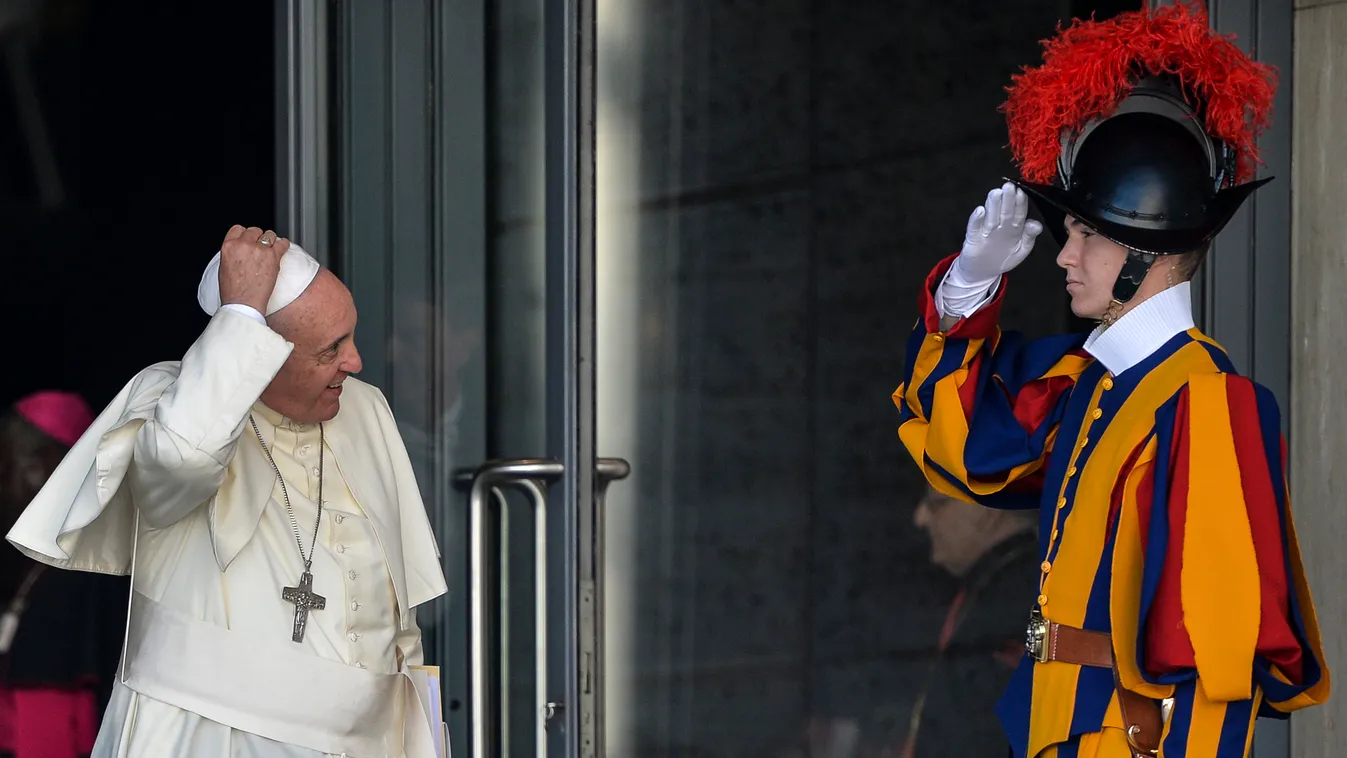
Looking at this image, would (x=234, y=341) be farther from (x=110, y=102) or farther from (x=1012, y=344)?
(x=1012, y=344)

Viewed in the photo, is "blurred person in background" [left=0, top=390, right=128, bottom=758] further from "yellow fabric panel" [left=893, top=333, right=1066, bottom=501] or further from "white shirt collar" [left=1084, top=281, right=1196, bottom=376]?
"white shirt collar" [left=1084, top=281, right=1196, bottom=376]

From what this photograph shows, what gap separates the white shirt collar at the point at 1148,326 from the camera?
2.38m

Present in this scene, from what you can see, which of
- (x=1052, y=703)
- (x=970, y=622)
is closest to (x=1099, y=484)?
(x=1052, y=703)

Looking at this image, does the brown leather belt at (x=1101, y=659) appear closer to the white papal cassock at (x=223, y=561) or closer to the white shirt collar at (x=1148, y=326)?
the white shirt collar at (x=1148, y=326)

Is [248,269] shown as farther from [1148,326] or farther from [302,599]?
[1148,326]

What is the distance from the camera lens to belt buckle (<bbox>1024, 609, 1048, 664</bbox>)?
2.37 metres

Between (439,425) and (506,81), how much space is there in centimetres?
64

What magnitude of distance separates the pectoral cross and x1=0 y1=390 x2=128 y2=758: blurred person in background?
28.3 inches

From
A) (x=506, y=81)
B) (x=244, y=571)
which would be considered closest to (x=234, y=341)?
(x=244, y=571)

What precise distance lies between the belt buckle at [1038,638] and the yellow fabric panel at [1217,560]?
24 cm

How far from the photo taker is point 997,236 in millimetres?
2463

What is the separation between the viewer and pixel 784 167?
3.67 meters

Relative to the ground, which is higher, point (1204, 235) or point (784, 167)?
point (784, 167)

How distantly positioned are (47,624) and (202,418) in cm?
89
